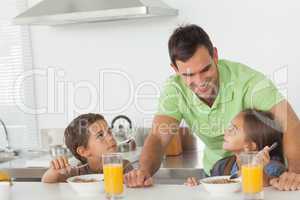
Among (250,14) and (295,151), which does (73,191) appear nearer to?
(295,151)

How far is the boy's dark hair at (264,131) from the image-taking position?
2.07m

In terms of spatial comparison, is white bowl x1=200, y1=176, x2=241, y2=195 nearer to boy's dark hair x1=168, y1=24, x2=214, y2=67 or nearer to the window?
boy's dark hair x1=168, y1=24, x2=214, y2=67

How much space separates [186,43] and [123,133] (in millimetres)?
1440

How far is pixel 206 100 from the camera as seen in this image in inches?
91.4

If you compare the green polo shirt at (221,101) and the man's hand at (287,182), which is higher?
the green polo shirt at (221,101)

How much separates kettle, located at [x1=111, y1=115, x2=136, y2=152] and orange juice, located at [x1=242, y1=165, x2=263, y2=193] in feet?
5.74

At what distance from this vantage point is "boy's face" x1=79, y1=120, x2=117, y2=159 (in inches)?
92.3

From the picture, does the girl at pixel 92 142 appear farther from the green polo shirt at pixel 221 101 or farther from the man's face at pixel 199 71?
the man's face at pixel 199 71

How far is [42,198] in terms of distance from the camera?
1.77 m

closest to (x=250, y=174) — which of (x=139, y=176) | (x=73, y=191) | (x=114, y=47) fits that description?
(x=139, y=176)

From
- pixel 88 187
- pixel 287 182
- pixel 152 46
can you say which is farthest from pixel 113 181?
pixel 152 46

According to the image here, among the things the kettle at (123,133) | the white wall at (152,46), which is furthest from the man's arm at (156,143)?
the white wall at (152,46)

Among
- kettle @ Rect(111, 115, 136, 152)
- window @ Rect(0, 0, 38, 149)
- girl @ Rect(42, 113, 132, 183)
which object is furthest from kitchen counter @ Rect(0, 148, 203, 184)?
girl @ Rect(42, 113, 132, 183)

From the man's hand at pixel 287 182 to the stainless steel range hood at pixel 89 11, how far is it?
1.62 metres
